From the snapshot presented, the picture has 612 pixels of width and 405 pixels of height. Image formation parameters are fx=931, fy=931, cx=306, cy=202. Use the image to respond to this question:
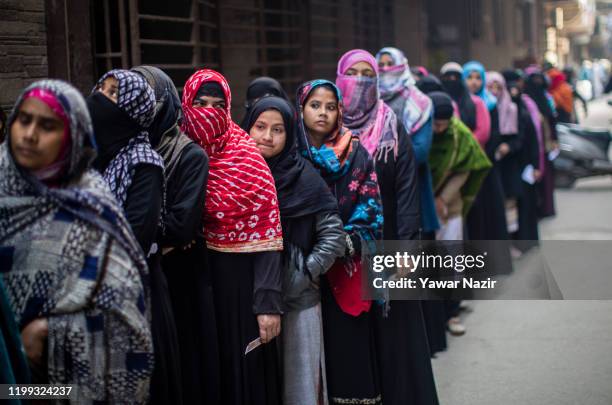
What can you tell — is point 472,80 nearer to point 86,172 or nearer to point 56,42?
point 56,42

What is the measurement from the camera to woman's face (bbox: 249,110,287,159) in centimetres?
370

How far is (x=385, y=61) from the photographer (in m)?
6.05

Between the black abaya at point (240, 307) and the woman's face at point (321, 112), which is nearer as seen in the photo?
the black abaya at point (240, 307)

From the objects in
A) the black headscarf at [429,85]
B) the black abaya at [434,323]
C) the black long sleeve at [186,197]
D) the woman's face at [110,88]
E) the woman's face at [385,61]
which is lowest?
the black abaya at [434,323]

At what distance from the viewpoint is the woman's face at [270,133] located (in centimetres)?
370

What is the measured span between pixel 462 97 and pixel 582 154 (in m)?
5.81

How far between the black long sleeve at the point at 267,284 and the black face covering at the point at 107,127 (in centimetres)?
80

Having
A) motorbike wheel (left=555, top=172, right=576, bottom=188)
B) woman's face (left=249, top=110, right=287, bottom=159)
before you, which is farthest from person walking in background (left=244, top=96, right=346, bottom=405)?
motorbike wheel (left=555, top=172, right=576, bottom=188)

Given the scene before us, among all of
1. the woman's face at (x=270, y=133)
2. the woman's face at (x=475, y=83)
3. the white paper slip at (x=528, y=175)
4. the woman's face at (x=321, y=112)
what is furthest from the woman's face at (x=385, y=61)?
the white paper slip at (x=528, y=175)

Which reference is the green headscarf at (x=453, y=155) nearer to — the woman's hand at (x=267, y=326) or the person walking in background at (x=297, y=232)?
the person walking in background at (x=297, y=232)

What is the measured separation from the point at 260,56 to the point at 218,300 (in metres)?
4.37

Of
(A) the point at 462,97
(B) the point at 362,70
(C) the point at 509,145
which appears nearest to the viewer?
(B) the point at 362,70

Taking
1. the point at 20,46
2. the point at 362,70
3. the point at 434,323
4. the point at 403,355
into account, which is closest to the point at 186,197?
the point at 403,355

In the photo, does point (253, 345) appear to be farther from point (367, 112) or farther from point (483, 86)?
point (483, 86)
